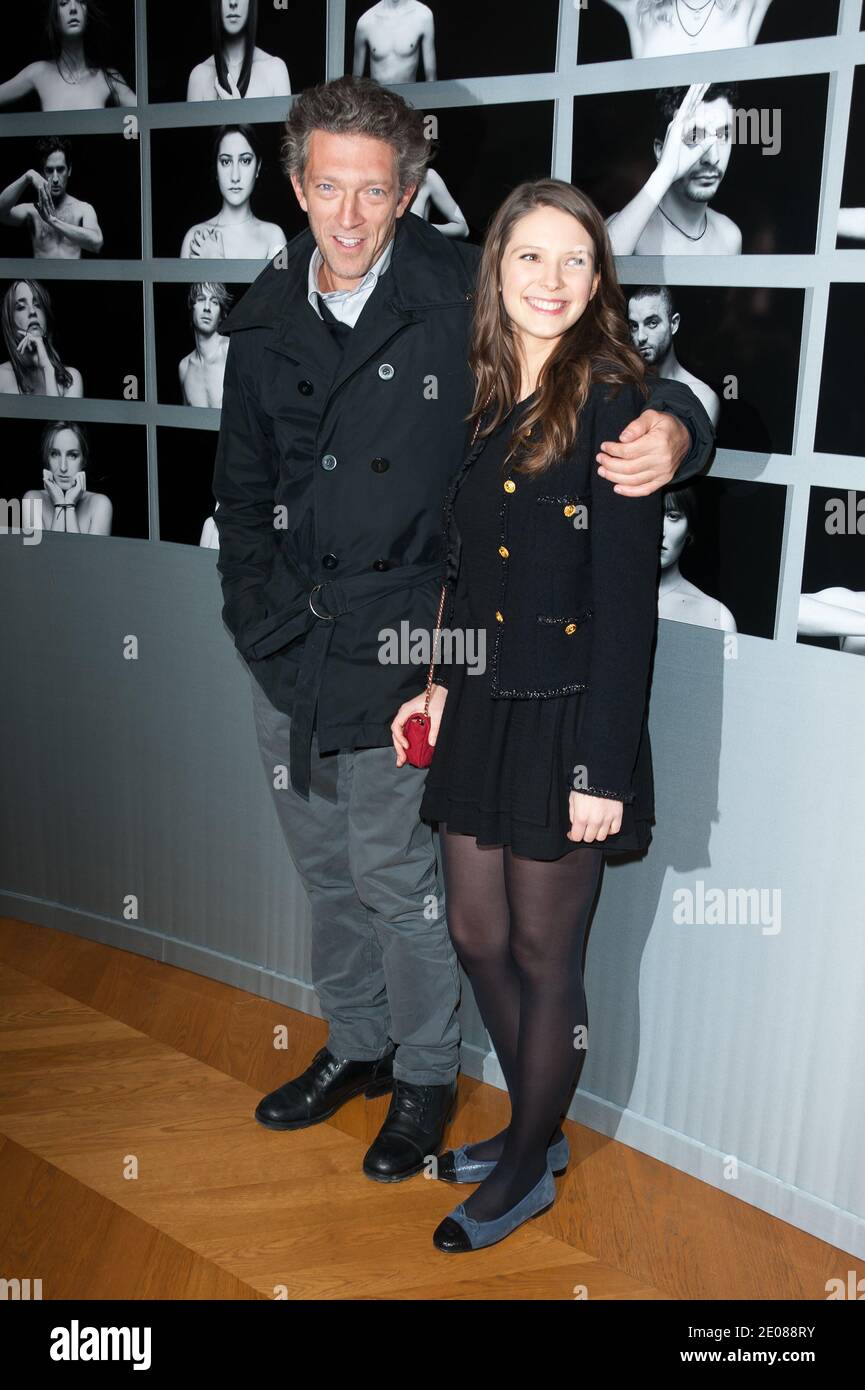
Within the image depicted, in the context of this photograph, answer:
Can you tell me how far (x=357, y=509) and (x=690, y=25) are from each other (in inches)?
38.5

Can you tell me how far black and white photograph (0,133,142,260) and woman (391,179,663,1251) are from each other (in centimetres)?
130

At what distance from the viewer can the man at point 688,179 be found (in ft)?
7.13

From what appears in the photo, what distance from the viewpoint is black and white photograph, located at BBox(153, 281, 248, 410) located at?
2.90 meters

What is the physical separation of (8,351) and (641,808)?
6.69 feet

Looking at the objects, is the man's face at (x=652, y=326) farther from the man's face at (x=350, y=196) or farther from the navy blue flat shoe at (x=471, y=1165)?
the navy blue flat shoe at (x=471, y=1165)

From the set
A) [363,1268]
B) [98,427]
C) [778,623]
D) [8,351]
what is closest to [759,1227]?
[363,1268]

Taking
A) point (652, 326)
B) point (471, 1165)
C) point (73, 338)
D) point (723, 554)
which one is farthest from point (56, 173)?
point (471, 1165)

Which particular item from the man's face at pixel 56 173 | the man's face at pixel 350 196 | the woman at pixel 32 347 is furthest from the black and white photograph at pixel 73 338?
the man's face at pixel 350 196

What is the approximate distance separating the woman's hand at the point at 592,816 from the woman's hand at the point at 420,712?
346 millimetres

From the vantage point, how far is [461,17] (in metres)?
2.46

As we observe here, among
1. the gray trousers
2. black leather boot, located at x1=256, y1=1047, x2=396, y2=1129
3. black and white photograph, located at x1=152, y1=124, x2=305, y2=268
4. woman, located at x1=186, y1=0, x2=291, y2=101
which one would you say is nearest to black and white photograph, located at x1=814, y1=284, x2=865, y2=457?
the gray trousers

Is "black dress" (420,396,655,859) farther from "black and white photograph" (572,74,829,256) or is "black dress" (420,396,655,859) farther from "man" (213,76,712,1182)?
"black and white photograph" (572,74,829,256)

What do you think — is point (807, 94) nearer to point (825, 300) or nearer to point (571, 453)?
point (825, 300)
